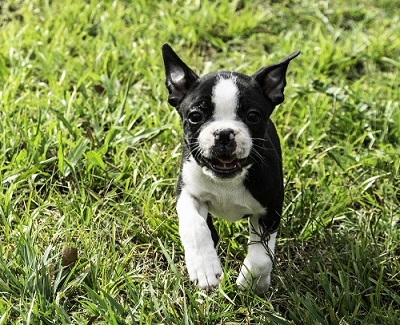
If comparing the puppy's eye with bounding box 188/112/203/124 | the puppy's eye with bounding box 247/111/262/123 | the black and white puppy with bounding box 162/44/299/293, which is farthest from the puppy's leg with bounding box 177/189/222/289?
the puppy's eye with bounding box 247/111/262/123

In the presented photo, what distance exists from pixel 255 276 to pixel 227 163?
0.64m

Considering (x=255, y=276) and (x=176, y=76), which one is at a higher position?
(x=176, y=76)

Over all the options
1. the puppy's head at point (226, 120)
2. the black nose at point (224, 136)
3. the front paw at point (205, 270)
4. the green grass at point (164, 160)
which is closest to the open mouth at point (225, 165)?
the puppy's head at point (226, 120)

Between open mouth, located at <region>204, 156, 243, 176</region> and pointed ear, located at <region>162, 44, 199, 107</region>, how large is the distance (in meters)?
0.48

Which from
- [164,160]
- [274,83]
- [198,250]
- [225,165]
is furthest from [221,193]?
[164,160]

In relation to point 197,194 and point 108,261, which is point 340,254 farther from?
point 108,261

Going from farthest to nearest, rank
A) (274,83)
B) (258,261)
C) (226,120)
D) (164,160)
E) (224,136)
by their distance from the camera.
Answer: (164,160)
(274,83)
(258,261)
(226,120)
(224,136)

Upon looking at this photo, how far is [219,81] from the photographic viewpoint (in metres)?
3.91

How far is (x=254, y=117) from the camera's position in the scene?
397 cm

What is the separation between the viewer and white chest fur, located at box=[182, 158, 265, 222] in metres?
4.10

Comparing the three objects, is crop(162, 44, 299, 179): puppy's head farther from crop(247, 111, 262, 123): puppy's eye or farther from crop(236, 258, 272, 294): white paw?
crop(236, 258, 272, 294): white paw

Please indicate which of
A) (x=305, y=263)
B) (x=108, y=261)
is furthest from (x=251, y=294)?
(x=108, y=261)

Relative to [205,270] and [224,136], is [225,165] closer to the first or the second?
[224,136]

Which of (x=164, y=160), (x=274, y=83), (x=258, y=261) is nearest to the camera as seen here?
(x=258, y=261)
